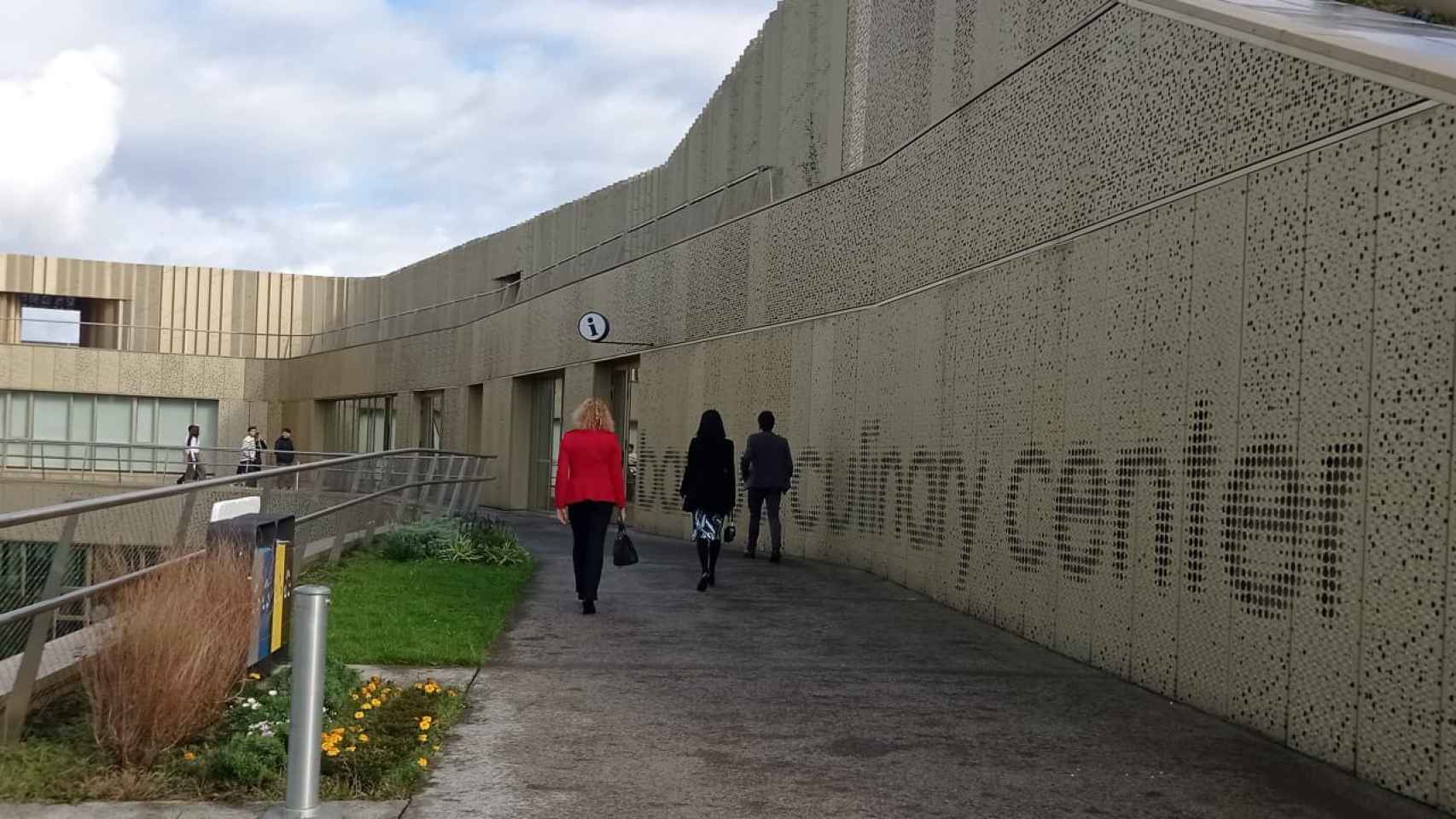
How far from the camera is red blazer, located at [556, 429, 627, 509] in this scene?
1062cm

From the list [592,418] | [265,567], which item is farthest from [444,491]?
[265,567]

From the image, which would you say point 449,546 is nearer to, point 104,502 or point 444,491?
point 444,491

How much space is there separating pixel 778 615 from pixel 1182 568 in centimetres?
386

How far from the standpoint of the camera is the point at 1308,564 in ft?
21.4

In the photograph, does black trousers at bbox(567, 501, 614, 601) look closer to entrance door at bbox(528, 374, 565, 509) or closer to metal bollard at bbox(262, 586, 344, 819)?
metal bollard at bbox(262, 586, 344, 819)

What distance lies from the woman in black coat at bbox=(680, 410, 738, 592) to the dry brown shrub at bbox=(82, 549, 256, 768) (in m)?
6.42

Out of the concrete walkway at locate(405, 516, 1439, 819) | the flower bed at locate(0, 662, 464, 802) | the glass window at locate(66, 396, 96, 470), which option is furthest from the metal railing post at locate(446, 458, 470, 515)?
the glass window at locate(66, 396, 96, 470)

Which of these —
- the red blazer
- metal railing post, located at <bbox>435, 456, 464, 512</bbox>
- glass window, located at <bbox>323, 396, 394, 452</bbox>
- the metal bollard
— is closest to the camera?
the metal bollard

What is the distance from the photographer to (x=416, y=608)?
409 inches

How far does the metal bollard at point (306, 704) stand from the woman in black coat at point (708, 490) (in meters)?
7.60

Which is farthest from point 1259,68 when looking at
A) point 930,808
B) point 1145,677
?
point 930,808

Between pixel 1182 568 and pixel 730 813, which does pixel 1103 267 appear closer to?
pixel 1182 568

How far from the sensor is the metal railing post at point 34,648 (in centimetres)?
572

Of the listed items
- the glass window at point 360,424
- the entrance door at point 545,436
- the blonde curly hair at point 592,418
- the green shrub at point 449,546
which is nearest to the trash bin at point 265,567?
the blonde curly hair at point 592,418
